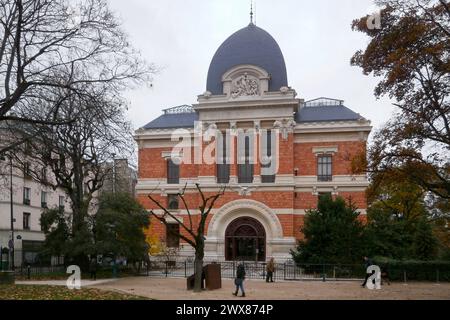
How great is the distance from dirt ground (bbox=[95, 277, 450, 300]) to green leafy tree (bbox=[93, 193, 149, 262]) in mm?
4986

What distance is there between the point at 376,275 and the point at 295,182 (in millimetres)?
20710

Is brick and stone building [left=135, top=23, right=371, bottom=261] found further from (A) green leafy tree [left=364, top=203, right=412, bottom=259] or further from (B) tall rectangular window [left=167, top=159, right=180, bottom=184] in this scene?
(A) green leafy tree [left=364, top=203, right=412, bottom=259]

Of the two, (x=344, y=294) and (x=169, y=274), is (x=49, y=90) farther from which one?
(x=169, y=274)

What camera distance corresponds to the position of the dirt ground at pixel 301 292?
22797 mm

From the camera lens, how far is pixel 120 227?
112 ft

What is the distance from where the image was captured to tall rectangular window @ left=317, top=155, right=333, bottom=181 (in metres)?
48.7

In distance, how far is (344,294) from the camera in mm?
24250

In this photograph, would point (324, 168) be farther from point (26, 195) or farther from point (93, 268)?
point (26, 195)

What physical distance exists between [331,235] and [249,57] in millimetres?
20540

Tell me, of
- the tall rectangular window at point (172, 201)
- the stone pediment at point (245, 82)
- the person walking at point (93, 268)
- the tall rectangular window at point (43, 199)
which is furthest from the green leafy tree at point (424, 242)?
the tall rectangular window at point (43, 199)

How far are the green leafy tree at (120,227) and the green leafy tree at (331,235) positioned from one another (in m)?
10.7

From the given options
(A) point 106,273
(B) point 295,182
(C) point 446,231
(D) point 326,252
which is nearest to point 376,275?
(D) point 326,252

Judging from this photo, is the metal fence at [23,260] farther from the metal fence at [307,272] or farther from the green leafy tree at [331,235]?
the green leafy tree at [331,235]

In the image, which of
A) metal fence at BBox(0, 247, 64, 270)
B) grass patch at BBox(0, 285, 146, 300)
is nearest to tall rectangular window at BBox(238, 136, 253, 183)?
metal fence at BBox(0, 247, 64, 270)
